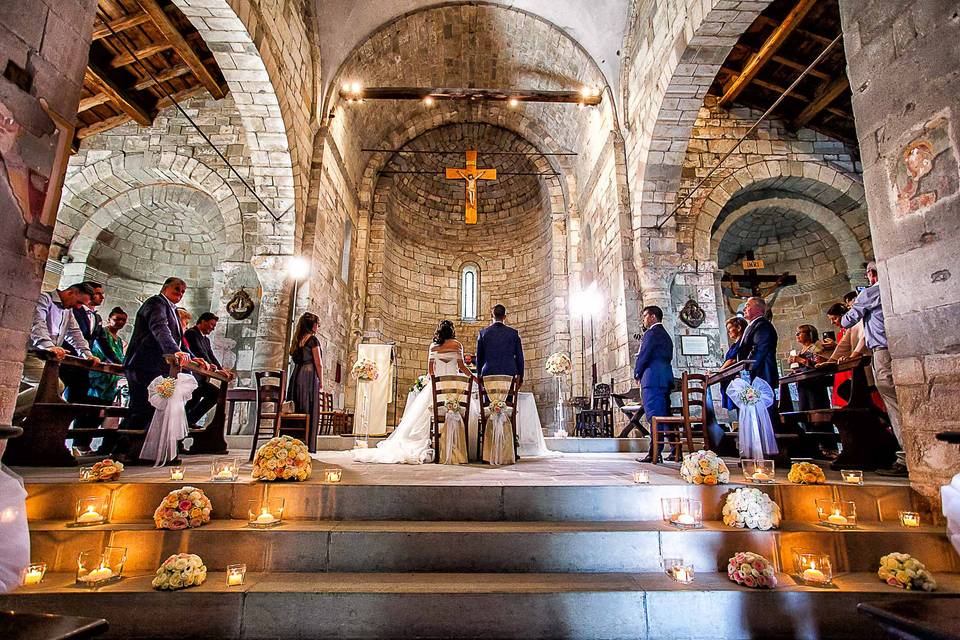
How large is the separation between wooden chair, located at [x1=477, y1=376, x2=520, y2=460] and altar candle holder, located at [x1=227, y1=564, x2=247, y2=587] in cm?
255

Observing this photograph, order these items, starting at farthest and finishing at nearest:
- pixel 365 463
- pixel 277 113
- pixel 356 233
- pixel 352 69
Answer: pixel 356 233 < pixel 352 69 < pixel 277 113 < pixel 365 463

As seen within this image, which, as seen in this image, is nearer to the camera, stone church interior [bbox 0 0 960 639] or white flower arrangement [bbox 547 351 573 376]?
stone church interior [bbox 0 0 960 639]

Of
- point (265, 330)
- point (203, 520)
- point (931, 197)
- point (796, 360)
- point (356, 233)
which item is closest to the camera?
point (203, 520)

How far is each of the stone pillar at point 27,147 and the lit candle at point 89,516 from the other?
67cm

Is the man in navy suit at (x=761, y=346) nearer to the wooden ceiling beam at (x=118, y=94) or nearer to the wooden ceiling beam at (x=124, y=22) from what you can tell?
the wooden ceiling beam at (x=124, y=22)

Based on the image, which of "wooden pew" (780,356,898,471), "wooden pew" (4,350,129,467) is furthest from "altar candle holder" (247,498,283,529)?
"wooden pew" (780,356,898,471)

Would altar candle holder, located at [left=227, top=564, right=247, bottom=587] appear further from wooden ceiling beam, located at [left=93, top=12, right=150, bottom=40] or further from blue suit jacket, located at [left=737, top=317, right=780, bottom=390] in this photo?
wooden ceiling beam, located at [left=93, top=12, right=150, bottom=40]

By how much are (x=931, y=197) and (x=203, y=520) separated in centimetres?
450

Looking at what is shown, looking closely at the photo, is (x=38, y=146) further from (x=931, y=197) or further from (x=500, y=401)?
(x=931, y=197)

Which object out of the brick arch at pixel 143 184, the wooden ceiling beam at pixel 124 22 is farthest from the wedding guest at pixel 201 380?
the wooden ceiling beam at pixel 124 22

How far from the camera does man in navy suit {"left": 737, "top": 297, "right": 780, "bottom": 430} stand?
3988 millimetres

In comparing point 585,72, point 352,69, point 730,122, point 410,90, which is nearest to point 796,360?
point 730,122

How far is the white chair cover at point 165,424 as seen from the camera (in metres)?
3.55

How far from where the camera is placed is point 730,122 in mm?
7570
